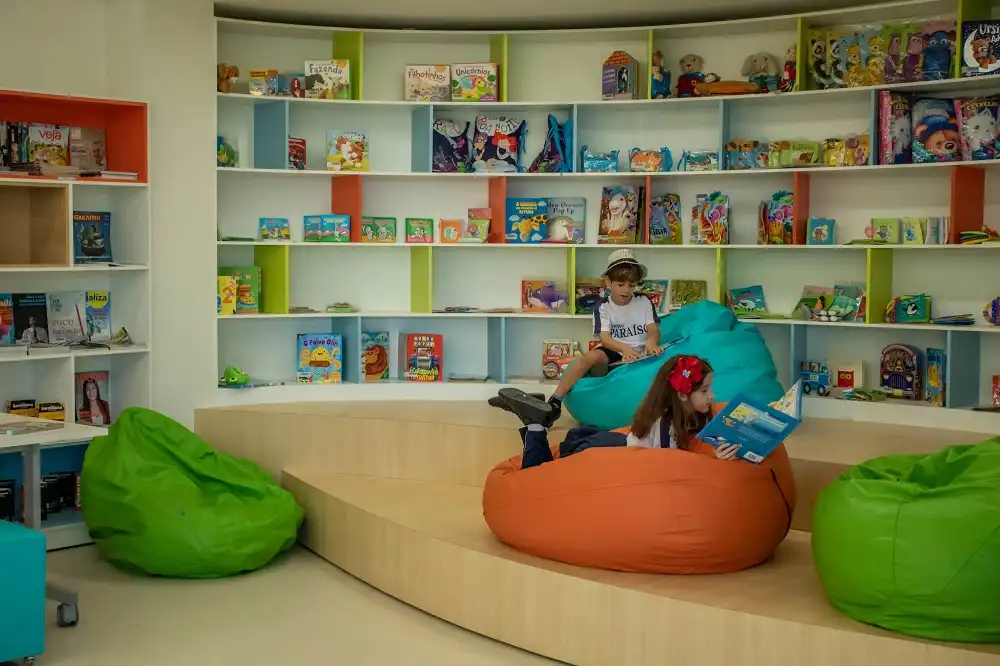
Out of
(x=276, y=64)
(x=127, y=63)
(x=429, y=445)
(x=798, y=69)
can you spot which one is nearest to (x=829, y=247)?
(x=798, y=69)

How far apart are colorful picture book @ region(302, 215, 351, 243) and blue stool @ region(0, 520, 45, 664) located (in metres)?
3.10

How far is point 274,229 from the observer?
680 cm

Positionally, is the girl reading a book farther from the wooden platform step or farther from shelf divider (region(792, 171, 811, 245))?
shelf divider (region(792, 171, 811, 245))

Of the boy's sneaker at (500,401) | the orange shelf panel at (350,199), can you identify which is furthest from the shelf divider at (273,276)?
the boy's sneaker at (500,401)

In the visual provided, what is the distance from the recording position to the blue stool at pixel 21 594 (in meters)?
3.87

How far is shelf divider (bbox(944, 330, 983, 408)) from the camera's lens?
5711mm

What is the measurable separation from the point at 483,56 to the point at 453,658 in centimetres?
404

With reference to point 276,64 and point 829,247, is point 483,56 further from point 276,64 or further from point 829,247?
point 829,247

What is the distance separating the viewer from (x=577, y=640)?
401 centimetres

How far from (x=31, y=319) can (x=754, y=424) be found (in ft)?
12.4

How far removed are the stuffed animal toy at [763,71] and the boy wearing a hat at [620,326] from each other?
1300 mm

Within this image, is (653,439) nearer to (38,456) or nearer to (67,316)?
(38,456)

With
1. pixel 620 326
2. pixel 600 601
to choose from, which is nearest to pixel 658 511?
pixel 600 601

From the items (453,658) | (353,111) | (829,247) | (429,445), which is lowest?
(453,658)
